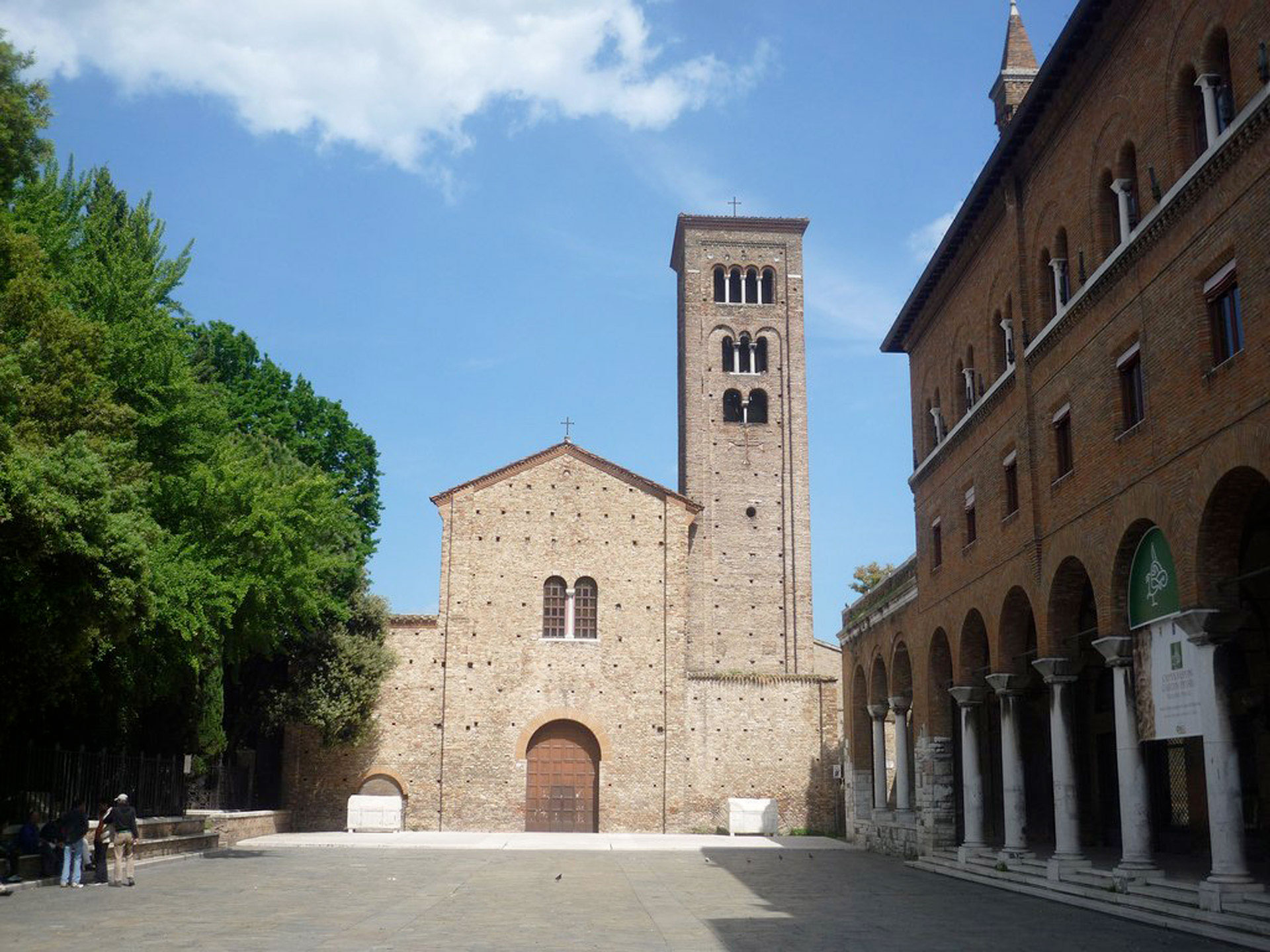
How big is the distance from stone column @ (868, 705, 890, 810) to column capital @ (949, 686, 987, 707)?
738 centimetres

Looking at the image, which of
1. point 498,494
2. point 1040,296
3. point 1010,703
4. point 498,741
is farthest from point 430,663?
point 1040,296

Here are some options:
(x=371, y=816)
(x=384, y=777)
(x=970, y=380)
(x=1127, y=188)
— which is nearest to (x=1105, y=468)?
(x=1127, y=188)

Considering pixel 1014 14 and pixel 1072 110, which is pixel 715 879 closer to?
pixel 1072 110

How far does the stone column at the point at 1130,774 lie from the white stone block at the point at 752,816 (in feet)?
69.2

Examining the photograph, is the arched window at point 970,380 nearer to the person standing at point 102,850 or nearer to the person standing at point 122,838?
the person standing at point 122,838

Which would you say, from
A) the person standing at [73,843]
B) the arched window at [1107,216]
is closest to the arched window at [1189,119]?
the arched window at [1107,216]

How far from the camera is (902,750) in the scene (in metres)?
27.6

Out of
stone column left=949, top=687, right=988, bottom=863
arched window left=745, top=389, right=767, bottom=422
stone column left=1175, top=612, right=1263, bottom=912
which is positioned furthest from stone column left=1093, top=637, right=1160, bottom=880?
arched window left=745, top=389, right=767, bottom=422

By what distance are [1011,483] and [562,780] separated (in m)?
20.1

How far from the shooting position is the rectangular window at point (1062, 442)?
58.5 ft

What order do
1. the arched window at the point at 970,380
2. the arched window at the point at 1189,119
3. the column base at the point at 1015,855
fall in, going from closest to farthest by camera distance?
the arched window at the point at 1189,119 → the column base at the point at 1015,855 → the arched window at the point at 970,380

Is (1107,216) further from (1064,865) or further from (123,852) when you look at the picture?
(123,852)

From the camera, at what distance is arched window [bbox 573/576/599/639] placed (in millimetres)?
37631

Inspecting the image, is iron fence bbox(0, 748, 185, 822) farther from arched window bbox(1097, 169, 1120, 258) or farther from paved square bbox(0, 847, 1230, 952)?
arched window bbox(1097, 169, 1120, 258)
